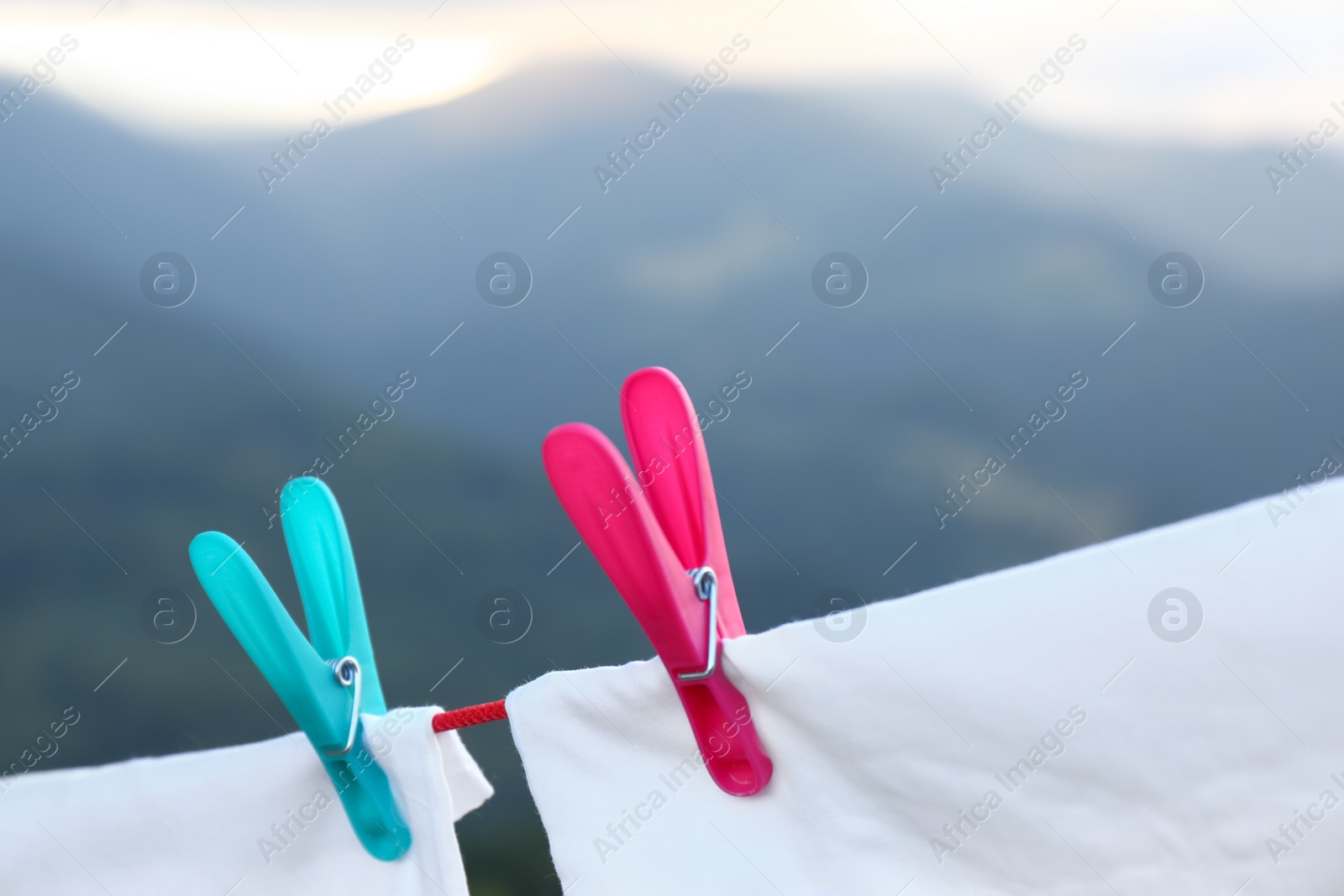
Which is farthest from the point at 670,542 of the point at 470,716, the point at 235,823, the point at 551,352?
the point at 551,352

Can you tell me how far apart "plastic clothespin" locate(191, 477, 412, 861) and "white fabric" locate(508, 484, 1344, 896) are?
0.18 meters

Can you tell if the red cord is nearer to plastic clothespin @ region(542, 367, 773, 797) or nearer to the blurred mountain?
plastic clothespin @ region(542, 367, 773, 797)

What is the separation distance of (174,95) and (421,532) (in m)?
1.11

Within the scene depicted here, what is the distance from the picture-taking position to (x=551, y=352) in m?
2.00

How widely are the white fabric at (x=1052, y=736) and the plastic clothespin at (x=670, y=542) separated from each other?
0.05ft

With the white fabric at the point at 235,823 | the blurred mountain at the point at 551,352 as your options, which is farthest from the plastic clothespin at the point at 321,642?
the blurred mountain at the point at 551,352

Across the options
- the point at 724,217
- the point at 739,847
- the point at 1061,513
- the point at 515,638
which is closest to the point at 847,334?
the point at 724,217

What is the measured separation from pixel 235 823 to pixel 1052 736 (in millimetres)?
554

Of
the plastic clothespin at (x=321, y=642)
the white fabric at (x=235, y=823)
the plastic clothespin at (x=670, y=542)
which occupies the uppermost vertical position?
the plastic clothespin at (x=670, y=542)

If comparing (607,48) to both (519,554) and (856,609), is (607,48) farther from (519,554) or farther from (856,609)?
(856,609)

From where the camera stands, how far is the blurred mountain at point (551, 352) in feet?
6.08

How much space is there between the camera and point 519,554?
206 cm

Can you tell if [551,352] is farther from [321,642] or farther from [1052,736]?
[1052,736]

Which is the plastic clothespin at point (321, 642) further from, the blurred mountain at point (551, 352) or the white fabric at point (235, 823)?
the blurred mountain at point (551, 352)
